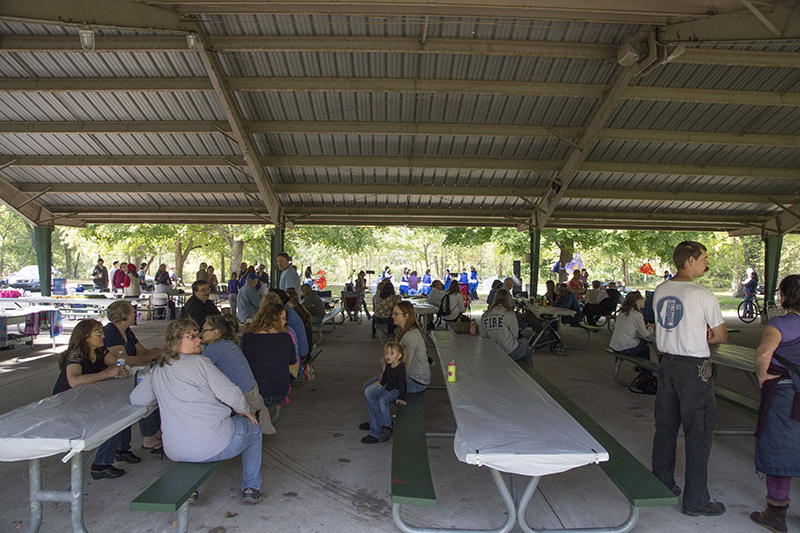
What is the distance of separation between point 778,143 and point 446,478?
399 inches

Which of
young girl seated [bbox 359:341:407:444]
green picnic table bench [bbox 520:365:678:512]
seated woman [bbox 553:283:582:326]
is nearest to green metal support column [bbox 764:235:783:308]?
seated woman [bbox 553:283:582:326]

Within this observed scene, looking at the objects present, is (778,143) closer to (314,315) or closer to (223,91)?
(314,315)

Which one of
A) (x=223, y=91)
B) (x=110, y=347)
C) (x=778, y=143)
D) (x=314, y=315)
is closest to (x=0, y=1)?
(x=223, y=91)

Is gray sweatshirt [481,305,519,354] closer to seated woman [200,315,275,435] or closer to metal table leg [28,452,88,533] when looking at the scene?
seated woman [200,315,275,435]

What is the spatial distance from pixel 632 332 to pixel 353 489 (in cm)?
443

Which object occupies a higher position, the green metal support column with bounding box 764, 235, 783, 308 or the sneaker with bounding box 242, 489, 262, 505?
the green metal support column with bounding box 764, 235, 783, 308

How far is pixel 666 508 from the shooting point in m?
3.38

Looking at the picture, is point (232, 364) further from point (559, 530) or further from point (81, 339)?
point (559, 530)

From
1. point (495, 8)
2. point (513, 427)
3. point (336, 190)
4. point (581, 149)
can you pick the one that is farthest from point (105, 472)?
point (581, 149)

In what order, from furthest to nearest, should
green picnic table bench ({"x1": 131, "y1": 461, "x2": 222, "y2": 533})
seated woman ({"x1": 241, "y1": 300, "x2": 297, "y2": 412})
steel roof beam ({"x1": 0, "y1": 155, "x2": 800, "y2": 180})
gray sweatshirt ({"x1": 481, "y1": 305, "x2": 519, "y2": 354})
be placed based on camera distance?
1. steel roof beam ({"x1": 0, "y1": 155, "x2": 800, "y2": 180})
2. gray sweatshirt ({"x1": 481, "y1": 305, "x2": 519, "y2": 354})
3. seated woman ({"x1": 241, "y1": 300, "x2": 297, "y2": 412})
4. green picnic table bench ({"x1": 131, "y1": 461, "x2": 222, "y2": 533})

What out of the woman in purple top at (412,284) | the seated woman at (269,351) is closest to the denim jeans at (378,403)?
the seated woman at (269,351)

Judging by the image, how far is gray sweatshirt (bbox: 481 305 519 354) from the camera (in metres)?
6.07

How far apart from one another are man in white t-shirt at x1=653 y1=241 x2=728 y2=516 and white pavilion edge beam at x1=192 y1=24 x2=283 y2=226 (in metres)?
7.20

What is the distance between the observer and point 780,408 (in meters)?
3.16
